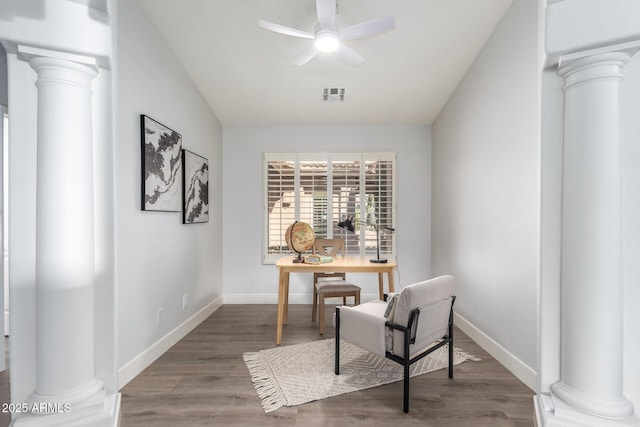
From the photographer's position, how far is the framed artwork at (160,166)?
2508 millimetres

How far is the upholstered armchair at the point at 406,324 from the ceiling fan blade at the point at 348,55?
1.89 meters

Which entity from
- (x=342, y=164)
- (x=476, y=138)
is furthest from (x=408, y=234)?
(x=476, y=138)

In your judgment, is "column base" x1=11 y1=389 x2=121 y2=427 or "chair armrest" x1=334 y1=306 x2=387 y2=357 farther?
"chair armrest" x1=334 y1=306 x2=387 y2=357

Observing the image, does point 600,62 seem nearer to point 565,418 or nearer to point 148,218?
point 565,418

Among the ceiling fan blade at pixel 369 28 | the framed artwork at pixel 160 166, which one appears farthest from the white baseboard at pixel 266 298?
the ceiling fan blade at pixel 369 28

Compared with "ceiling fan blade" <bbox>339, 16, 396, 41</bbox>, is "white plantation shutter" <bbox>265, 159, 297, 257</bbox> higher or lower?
lower

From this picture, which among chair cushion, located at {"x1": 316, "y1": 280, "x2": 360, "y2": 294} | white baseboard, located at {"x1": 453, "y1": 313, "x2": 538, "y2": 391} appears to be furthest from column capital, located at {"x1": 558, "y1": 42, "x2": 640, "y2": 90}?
→ chair cushion, located at {"x1": 316, "y1": 280, "x2": 360, "y2": 294}

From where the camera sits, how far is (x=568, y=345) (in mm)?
1493

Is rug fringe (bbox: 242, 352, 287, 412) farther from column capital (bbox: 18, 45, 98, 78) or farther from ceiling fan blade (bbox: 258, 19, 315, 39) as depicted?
ceiling fan blade (bbox: 258, 19, 315, 39)

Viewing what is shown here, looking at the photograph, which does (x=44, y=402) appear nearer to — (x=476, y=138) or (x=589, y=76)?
(x=589, y=76)

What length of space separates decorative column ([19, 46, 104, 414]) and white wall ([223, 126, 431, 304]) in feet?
9.48

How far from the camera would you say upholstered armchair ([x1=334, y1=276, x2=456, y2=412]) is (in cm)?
195

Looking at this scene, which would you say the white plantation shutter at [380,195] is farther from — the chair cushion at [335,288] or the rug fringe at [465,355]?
the rug fringe at [465,355]

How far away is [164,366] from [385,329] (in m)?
1.86
